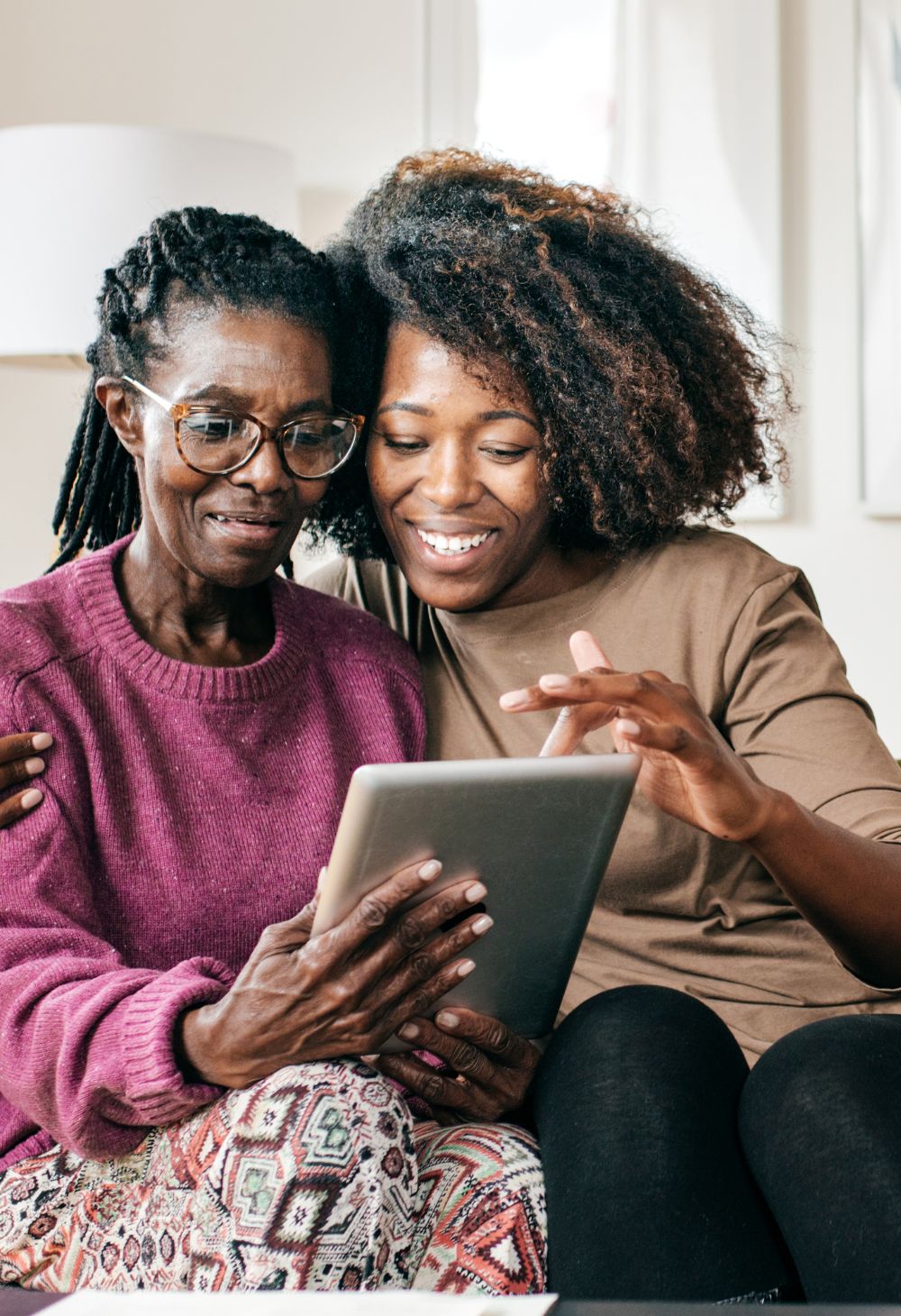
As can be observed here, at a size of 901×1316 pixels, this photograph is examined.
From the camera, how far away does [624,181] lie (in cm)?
291

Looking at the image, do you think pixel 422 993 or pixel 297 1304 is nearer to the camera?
pixel 297 1304

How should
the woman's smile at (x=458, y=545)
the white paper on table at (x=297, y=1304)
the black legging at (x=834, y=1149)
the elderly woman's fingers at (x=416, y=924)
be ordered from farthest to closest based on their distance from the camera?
1. the woman's smile at (x=458, y=545)
2. the elderly woman's fingers at (x=416, y=924)
3. the black legging at (x=834, y=1149)
4. the white paper on table at (x=297, y=1304)

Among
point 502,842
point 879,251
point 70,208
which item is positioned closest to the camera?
point 502,842

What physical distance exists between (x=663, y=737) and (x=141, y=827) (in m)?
0.46

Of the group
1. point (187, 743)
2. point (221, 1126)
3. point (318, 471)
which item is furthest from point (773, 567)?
point (221, 1126)

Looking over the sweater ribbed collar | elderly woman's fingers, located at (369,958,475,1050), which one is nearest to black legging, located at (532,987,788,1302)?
elderly woman's fingers, located at (369,958,475,1050)

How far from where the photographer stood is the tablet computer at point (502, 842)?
989mm

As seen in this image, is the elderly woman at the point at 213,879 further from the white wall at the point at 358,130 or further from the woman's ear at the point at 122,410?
the white wall at the point at 358,130

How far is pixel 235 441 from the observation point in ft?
4.32

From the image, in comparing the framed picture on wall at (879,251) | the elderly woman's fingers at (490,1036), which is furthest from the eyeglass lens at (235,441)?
the framed picture on wall at (879,251)

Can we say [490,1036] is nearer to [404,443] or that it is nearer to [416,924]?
→ [416,924]

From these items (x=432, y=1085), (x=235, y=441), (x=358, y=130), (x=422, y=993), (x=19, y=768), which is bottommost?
(x=432, y=1085)

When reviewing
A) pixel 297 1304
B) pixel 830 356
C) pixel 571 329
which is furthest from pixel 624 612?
pixel 830 356

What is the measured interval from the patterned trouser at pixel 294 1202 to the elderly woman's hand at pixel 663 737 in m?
0.29
